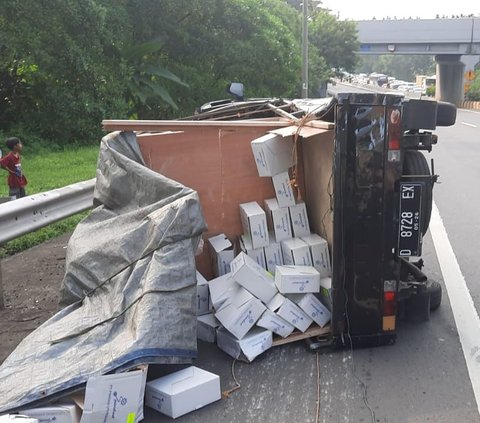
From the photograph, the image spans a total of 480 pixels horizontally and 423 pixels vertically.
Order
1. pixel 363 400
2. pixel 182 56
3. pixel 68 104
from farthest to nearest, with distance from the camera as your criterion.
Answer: pixel 182 56
pixel 68 104
pixel 363 400

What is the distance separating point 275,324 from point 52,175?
28.3ft

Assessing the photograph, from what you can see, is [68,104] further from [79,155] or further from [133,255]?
[133,255]

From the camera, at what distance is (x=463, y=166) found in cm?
1470

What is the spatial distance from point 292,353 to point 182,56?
20.0m

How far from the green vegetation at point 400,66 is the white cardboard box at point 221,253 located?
156629 millimetres

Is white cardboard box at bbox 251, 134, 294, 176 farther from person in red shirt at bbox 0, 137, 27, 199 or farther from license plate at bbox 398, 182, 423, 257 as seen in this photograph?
person in red shirt at bbox 0, 137, 27, 199

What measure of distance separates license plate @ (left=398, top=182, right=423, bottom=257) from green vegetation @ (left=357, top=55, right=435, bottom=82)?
156888 mm

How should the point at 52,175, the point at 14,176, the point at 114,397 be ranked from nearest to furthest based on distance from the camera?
the point at 114,397, the point at 14,176, the point at 52,175

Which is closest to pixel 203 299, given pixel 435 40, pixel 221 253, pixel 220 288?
pixel 220 288

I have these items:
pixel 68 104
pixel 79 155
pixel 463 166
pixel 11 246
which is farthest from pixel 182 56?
pixel 11 246

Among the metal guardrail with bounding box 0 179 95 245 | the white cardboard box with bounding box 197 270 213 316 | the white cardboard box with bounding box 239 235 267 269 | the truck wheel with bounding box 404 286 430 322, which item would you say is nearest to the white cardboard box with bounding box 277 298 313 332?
the white cardboard box with bounding box 239 235 267 269

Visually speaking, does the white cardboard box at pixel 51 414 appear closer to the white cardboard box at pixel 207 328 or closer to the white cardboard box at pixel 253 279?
the white cardboard box at pixel 207 328

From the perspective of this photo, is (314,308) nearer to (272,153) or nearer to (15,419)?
(272,153)

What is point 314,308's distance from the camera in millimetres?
4457
